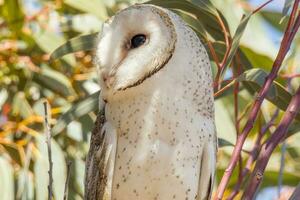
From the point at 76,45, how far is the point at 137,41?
393mm

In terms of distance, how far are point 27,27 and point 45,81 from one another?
207mm

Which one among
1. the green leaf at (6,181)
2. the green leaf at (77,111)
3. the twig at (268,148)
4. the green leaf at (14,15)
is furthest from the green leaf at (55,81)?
the twig at (268,148)

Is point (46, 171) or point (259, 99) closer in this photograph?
point (259, 99)

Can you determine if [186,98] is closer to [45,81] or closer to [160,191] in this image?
[160,191]

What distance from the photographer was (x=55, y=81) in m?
3.26

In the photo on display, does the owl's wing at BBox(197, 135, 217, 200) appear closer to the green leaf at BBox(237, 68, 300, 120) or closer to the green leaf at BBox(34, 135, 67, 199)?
the green leaf at BBox(237, 68, 300, 120)

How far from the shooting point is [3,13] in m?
3.43

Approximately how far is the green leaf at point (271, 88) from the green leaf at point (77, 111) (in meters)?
0.41

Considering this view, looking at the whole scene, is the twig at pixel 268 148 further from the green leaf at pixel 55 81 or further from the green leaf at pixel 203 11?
the green leaf at pixel 55 81

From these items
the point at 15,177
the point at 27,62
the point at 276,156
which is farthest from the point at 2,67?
the point at 276,156

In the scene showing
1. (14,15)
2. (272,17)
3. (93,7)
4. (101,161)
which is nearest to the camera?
(101,161)

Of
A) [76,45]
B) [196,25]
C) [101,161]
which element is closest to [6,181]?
[76,45]

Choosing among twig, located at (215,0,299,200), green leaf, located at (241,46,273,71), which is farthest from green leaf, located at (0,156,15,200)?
twig, located at (215,0,299,200)

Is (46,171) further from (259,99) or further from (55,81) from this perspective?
(259,99)
